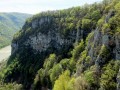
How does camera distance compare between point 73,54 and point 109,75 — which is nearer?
point 109,75

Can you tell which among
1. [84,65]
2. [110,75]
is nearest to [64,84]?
[84,65]

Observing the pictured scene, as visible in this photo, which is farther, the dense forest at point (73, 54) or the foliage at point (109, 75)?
the dense forest at point (73, 54)

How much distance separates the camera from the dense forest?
282ft

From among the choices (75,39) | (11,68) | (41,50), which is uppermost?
(75,39)

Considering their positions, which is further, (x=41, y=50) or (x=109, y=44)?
(x=41, y=50)

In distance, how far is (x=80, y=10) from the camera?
173625 mm

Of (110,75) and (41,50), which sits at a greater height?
(110,75)

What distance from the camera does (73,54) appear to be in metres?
131

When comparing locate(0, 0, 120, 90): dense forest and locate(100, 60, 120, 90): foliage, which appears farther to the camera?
locate(0, 0, 120, 90): dense forest

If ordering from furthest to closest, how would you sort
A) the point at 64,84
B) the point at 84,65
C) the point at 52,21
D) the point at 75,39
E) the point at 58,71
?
the point at 52,21, the point at 75,39, the point at 58,71, the point at 64,84, the point at 84,65

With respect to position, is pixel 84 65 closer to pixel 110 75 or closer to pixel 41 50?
pixel 110 75

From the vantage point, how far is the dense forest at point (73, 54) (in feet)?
282

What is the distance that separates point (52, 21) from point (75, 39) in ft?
143

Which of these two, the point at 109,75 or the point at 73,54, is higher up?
the point at 109,75
